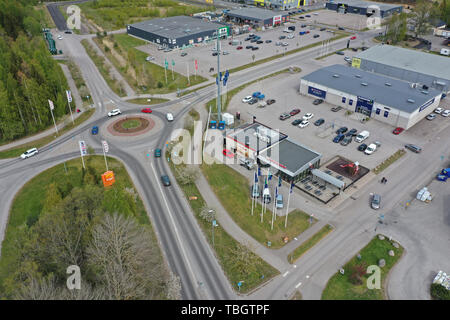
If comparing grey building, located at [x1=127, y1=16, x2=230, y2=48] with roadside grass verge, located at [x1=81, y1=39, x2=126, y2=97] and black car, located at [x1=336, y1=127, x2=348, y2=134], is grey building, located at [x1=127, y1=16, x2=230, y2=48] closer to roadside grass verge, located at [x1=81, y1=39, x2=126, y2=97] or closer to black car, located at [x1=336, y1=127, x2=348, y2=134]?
roadside grass verge, located at [x1=81, y1=39, x2=126, y2=97]

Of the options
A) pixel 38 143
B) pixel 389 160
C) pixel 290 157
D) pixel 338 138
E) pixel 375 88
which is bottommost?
pixel 389 160

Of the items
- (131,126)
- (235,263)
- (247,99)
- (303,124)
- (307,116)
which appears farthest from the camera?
(247,99)

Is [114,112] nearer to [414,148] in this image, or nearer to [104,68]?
A: [104,68]

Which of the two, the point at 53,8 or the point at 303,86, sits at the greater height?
the point at 53,8

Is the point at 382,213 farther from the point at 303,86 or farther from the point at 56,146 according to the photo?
the point at 56,146

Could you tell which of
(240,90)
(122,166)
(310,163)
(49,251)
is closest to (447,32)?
(240,90)

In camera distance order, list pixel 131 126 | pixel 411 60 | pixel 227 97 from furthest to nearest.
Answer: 1. pixel 411 60
2. pixel 227 97
3. pixel 131 126

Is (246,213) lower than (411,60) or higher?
lower

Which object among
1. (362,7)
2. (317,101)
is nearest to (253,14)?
(362,7)
